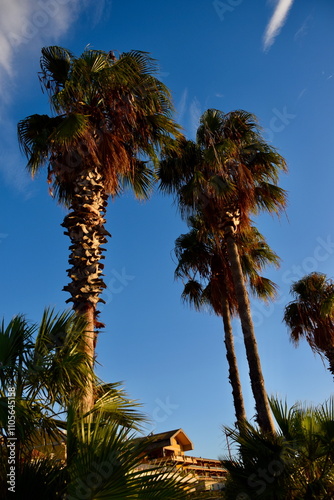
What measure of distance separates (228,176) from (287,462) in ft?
26.4

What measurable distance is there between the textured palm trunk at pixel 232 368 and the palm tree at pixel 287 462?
5877mm

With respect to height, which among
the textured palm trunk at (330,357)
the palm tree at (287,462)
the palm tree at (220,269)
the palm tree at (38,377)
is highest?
the palm tree at (220,269)

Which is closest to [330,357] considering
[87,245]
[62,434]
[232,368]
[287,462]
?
[232,368]

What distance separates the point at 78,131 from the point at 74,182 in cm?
104

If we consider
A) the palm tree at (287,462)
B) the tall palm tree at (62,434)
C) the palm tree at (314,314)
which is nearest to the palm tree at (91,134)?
the tall palm tree at (62,434)

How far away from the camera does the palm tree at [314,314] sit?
15.8 meters

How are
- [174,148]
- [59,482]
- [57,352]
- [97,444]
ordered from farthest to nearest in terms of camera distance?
[174,148] < [57,352] < [59,482] < [97,444]

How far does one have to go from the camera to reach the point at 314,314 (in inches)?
A: 645

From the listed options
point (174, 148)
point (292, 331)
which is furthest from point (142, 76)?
point (292, 331)

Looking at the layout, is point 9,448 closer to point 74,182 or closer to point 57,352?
point 57,352

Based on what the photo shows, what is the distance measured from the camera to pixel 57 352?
512 centimetres

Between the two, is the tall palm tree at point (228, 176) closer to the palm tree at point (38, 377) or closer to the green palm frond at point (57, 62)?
the green palm frond at point (57, 62)

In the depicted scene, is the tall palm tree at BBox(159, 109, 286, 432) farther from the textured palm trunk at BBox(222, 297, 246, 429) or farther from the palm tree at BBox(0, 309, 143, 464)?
the palm tree at BBox(0, 309, 143, 464)

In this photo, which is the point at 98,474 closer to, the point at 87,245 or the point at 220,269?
the point at 87,245
